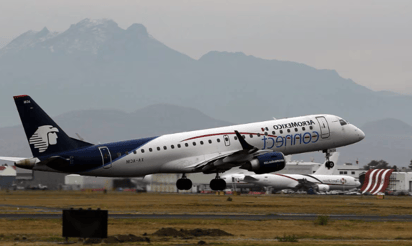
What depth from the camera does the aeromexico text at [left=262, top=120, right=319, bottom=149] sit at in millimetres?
63125

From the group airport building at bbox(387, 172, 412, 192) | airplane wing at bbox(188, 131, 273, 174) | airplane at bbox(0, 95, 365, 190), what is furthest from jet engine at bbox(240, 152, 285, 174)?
airport building at bbox(387, 172, 412, 192)

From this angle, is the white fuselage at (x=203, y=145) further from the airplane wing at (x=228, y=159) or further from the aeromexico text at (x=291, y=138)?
the airplane wing at (x=228, y=159)

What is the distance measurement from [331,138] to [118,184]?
6002 centimetres

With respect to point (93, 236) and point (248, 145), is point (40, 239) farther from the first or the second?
point (248, 145)

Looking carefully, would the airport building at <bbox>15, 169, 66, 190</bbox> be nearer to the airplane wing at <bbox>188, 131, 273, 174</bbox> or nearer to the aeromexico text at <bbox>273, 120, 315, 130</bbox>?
the airplane wing at <bbox>188, 131, 273, 174</bbox>

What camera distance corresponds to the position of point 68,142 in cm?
5975

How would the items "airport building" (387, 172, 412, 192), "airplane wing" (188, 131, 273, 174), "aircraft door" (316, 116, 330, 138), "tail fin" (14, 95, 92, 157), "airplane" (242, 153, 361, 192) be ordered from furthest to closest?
"airport building" (387, 172, 412, 192)
"airplane" (242, 153, 361, 192)
"aircraft door" (316, 116, 330, 138)
"airplane wing" (188, 131, 273, 174)
"tail fin" (14, 95, 92, 157)

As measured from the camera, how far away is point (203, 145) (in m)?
62.2

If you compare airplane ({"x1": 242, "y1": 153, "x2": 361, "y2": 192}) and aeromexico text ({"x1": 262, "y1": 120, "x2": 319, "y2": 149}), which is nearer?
aeromexico text ({"x1": 262, "y1": 120, "x2": 319, "y2": 149})

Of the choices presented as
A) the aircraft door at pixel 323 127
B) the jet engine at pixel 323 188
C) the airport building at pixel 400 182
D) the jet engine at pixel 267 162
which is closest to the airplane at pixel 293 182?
the jet engine at pixel 323 188

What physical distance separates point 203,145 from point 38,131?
45.2ft

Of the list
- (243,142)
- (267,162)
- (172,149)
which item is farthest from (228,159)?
(172,149)

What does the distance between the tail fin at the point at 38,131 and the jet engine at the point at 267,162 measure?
15.7 metres

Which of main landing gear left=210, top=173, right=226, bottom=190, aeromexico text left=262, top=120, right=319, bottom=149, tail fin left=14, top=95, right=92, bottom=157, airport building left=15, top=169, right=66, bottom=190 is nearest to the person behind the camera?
tail fin left=14, top=95, right=92, bottom=157
